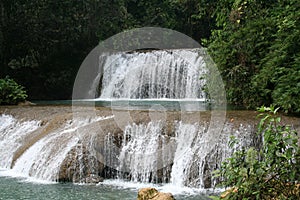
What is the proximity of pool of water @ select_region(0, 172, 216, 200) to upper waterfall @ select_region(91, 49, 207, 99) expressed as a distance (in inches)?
264

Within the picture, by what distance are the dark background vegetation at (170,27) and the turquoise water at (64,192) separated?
139 inches

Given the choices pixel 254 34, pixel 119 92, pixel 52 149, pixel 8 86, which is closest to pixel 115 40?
pixel 119 92

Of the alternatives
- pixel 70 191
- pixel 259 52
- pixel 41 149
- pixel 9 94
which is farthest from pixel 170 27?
pixel 70 191

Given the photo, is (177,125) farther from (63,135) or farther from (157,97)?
(157,97)

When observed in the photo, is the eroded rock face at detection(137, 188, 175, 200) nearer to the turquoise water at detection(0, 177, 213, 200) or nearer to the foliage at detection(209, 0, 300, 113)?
the turquoise water at detection(0, 177, 213, 200)

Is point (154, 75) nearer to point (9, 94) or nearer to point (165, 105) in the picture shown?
point (165, 105)

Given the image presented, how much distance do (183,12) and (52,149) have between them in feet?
48.2

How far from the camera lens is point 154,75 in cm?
1427

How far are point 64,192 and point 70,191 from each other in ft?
0.33

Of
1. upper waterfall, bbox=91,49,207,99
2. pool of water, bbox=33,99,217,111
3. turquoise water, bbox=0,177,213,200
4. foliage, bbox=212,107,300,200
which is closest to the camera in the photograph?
foliage, bbox=212,107,300,200

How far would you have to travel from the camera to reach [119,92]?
49.3ft

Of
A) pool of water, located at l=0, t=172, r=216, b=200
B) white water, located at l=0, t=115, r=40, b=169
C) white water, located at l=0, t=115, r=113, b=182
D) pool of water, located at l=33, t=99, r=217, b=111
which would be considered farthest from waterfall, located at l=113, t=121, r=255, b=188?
white water, located at l=0, t=115, r=40, b=169

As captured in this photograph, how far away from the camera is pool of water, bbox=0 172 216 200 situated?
6.13 meters

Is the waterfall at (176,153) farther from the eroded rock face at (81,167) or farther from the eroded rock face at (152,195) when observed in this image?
the eroded rock face at (152,195)
